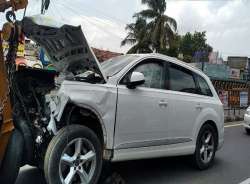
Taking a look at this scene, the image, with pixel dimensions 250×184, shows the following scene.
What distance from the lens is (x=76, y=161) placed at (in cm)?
518

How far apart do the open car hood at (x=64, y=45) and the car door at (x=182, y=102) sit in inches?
60.0

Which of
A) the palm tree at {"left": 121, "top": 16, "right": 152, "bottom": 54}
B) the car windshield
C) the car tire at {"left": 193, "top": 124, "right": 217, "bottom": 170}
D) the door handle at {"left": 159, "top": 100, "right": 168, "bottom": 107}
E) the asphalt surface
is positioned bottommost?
the asphalt surface

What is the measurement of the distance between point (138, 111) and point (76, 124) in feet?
3.49

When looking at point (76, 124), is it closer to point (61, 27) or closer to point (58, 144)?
point (58, 144)

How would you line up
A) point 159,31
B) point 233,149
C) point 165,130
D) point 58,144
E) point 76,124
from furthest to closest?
point 159,31
point 233,149
point 165,130
point 76,124
point 58,144

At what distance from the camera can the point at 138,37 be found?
46.3m

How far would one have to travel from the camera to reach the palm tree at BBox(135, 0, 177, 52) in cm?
4581

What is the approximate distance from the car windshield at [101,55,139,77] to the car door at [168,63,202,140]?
2.54ft

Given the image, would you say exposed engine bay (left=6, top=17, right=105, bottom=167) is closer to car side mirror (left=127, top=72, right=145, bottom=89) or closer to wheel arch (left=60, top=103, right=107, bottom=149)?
wheel arch (left=60, top=103, right=107, bottom=149)

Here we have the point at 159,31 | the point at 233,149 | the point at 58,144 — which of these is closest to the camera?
the point at 58,144

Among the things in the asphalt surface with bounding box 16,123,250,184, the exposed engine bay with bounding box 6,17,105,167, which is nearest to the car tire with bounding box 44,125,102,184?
the exposed engine bay with bounding box 6,17,105,167

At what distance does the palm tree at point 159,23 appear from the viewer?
45.8 meters

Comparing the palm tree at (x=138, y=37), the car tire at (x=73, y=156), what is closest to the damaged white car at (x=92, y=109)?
the car tire at (x=73, y=156)

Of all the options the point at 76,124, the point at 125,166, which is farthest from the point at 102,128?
the point at 125,166
